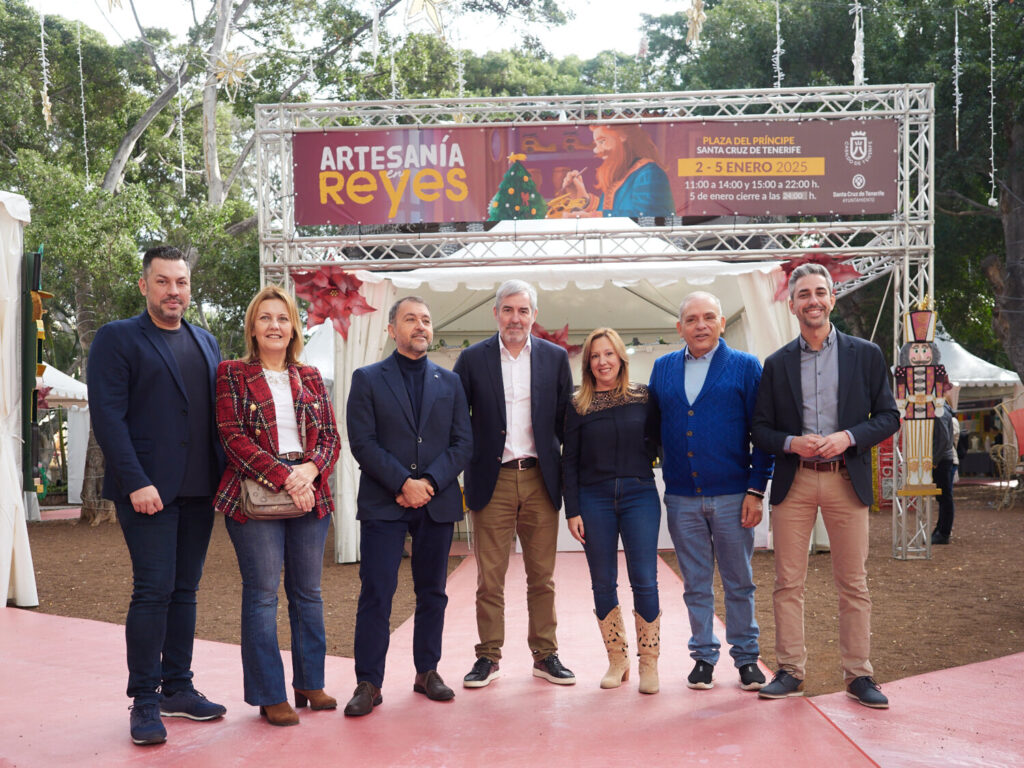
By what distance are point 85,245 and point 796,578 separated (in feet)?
36.6

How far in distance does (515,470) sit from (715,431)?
2.75ft

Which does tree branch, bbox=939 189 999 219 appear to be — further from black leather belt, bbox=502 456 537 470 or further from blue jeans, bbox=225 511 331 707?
blue jeans, bbox=225 511 331 707

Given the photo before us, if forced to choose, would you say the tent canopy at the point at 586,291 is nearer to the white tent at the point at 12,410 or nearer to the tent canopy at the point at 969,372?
the white tent at the point at 12,410

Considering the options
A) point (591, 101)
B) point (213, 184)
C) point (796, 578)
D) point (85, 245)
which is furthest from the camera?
point (213, 184)

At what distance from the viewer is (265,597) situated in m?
3.58

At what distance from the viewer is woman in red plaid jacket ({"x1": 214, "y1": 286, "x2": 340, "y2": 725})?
139 inches

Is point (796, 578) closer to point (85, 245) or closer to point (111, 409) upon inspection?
point (111, 409)

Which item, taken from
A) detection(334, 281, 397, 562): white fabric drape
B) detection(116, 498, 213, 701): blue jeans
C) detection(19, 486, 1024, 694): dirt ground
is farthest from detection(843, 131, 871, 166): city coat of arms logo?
detection(116, 498, 213, 701): blue jeans

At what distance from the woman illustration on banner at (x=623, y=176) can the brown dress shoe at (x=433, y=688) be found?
5395 mm

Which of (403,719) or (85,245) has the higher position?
(85,245)

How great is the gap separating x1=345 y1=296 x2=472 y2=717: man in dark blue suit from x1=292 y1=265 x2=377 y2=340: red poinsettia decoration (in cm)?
404

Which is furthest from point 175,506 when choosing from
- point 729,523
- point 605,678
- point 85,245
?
point 85,245

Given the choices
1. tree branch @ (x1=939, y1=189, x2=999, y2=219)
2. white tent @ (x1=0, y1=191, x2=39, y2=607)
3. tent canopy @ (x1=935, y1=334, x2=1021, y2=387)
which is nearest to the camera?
white tent @ (x1=0, y1=191, x2=39, y2=607)

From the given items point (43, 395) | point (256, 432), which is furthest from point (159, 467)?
point (43, 395)
